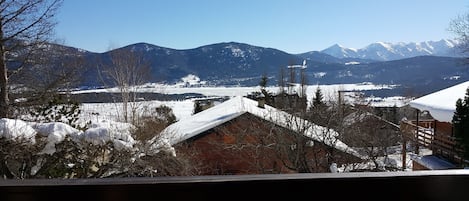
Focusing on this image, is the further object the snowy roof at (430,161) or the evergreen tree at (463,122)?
the snowy roof at (430,161)

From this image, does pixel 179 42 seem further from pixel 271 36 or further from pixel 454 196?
pixel 454 196

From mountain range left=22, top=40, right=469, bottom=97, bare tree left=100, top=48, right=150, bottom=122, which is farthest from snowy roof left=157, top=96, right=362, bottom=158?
bare tree left=100, top=48, right=150, bottom=122

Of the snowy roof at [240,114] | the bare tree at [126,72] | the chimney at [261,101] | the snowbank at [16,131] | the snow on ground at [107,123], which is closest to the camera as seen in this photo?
the snowbank at [16,131]

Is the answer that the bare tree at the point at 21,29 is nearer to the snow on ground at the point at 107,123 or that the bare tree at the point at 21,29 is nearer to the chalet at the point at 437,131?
the snow on ground at the point at 107,123

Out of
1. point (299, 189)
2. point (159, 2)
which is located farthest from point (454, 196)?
point (159, 2)

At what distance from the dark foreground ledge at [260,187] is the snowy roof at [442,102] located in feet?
17.3

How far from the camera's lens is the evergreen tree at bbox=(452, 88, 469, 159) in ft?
16.5

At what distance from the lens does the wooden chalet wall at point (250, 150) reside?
18.3 ft

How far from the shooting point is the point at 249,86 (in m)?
6.92

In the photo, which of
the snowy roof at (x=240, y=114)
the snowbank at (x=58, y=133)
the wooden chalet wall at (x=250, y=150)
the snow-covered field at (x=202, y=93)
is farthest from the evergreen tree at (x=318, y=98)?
the snowbank at (x=58, y=133)

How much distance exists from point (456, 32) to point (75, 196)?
4254mm

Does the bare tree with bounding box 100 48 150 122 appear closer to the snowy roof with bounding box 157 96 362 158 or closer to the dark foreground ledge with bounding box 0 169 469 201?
the snowy roof with bounding box 157 96 362 158

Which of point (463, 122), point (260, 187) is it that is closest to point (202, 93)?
point (463, 122)

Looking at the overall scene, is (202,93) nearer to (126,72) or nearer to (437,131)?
(126,72)
